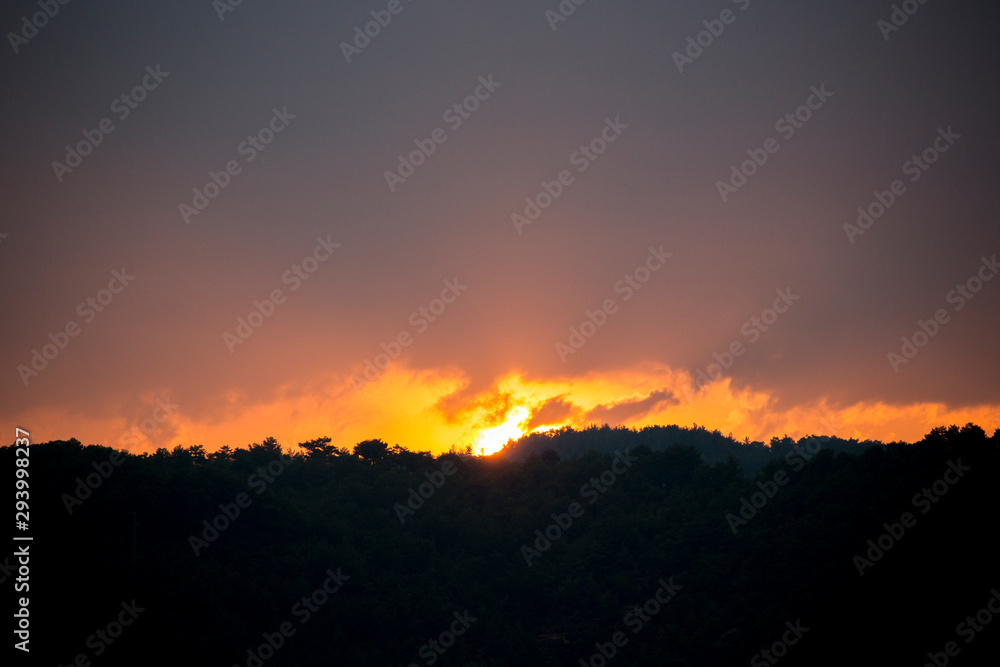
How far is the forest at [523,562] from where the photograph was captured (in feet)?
167

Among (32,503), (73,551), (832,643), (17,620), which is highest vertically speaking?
(32,503)

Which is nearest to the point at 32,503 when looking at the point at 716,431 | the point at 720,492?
the point at 720,492

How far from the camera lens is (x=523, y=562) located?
74750 mm

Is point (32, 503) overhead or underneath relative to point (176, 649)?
overhead

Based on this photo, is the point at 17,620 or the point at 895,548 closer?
the point at 17,620

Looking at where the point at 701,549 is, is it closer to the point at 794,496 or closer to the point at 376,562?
the point at 794,496

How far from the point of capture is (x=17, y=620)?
46.0 meters

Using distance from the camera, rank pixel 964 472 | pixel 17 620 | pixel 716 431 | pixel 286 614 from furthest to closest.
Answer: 1. pixel 716 431
2. pixel 286 614
3. pixel 964 472
4. pixel 17 620

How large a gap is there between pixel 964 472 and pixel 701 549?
23.6 m

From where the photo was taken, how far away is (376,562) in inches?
2817

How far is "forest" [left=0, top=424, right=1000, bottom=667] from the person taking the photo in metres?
50.9

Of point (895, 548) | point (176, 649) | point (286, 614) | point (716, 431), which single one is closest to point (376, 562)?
point (286, 614)

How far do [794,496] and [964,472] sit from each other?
53.2ft

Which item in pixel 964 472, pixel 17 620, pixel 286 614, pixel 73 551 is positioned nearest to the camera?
pixel 17 620
